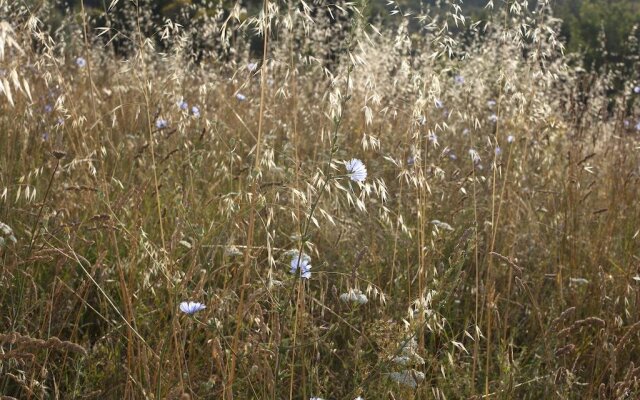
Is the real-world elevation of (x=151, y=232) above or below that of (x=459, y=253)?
below

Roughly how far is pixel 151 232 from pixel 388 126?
2068 millimetres

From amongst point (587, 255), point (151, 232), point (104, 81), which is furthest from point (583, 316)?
point (104, 81)

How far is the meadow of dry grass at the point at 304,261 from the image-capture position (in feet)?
4.77

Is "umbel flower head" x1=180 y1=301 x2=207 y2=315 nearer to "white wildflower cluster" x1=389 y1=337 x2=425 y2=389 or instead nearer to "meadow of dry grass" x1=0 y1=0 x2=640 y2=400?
"meadow of dry grass" x1=0 y1=0 x2=640 y2=400

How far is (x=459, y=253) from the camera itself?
1.49 m

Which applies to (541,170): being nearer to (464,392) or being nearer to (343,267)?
(343,267)

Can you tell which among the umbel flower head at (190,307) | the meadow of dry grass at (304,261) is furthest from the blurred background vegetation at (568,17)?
the umbel flower head at (190,307)

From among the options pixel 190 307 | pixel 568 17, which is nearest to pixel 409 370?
pixel 190 307

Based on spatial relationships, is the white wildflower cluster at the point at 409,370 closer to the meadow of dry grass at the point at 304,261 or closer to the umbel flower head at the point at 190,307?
the meadow of dry grass at the point at 304,261

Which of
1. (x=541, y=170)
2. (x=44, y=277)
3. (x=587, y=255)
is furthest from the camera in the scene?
(x=541, y=170)

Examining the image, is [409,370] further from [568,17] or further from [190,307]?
[568,17]

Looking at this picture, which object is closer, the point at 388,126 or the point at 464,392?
the point at 464,392

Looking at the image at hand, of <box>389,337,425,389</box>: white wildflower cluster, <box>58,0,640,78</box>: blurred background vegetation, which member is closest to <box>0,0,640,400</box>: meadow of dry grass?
<box>389,337,425,389</box>: white wildflower cluster

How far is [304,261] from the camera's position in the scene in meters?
1.52
